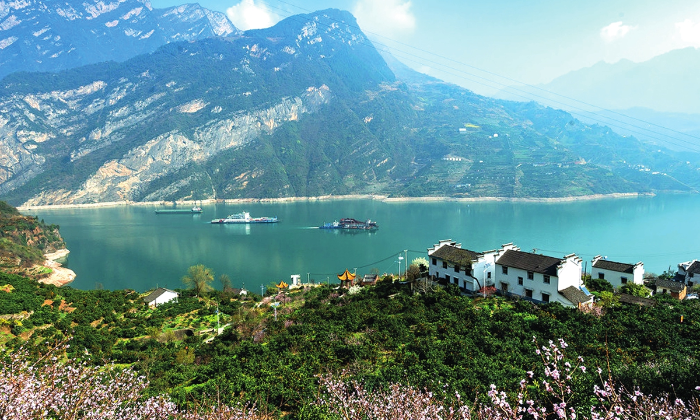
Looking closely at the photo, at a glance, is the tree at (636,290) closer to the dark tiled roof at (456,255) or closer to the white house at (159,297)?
the dark tiled roof at (456,255)

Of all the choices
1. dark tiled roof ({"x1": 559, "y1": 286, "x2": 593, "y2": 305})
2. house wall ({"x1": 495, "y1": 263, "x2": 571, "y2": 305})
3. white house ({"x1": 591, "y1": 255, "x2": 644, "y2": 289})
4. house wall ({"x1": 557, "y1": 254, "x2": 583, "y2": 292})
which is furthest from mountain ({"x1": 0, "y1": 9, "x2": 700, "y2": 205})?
dark tiled roof ({"x1": 559, "y1": 286, "x2": 593, "y2": 305})

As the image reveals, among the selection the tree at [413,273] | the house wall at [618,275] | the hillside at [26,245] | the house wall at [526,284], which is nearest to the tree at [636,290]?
the house wall at [618,275]

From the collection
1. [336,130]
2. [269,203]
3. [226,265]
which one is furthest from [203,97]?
[226,265]

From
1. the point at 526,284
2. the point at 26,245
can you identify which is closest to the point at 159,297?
the point at 526,284

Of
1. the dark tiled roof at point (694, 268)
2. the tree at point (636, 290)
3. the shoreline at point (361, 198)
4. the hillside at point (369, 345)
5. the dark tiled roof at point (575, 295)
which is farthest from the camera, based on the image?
the shoreline at point (361, 198)

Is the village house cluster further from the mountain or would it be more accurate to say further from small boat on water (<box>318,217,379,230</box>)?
the mountain

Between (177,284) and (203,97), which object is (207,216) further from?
(203,97)

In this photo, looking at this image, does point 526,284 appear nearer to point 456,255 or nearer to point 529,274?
point 529,274
